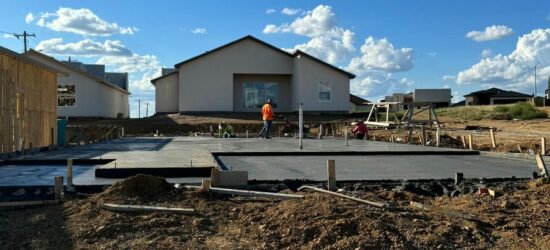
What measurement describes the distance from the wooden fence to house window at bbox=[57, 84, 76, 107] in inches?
806

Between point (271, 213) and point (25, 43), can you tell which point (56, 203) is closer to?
point (271, 213)

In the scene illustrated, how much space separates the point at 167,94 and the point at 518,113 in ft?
86.5

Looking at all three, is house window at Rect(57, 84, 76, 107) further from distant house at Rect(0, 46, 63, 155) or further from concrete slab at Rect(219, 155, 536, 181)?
concrete slab at Rect(219, 155, 536, 181)

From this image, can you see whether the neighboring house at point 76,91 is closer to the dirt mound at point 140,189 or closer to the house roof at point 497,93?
the dirt mound at point 140,189

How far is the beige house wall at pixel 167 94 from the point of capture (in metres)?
40.4

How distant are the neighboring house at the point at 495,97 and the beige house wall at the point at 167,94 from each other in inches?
1997

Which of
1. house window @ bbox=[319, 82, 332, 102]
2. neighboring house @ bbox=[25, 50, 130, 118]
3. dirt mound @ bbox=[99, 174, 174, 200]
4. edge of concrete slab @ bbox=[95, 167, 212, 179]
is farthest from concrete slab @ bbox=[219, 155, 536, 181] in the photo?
neighboring house @ bbox=[25, 50, 130, 118]

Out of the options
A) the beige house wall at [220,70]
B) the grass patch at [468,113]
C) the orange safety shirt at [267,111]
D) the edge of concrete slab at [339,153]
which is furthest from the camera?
the grass patch at [468,113]

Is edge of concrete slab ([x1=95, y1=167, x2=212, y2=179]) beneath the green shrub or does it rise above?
beneath

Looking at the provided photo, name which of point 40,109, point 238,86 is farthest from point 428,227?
point 238,86

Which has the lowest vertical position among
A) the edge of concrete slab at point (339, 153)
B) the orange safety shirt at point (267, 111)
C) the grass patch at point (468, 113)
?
the edge of concrete slab at point (339, 153)

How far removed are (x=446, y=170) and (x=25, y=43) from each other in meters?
54.4

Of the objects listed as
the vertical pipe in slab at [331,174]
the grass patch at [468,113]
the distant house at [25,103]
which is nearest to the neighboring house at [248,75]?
the grass patch at [468,113]

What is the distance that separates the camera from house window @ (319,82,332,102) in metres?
37.6
